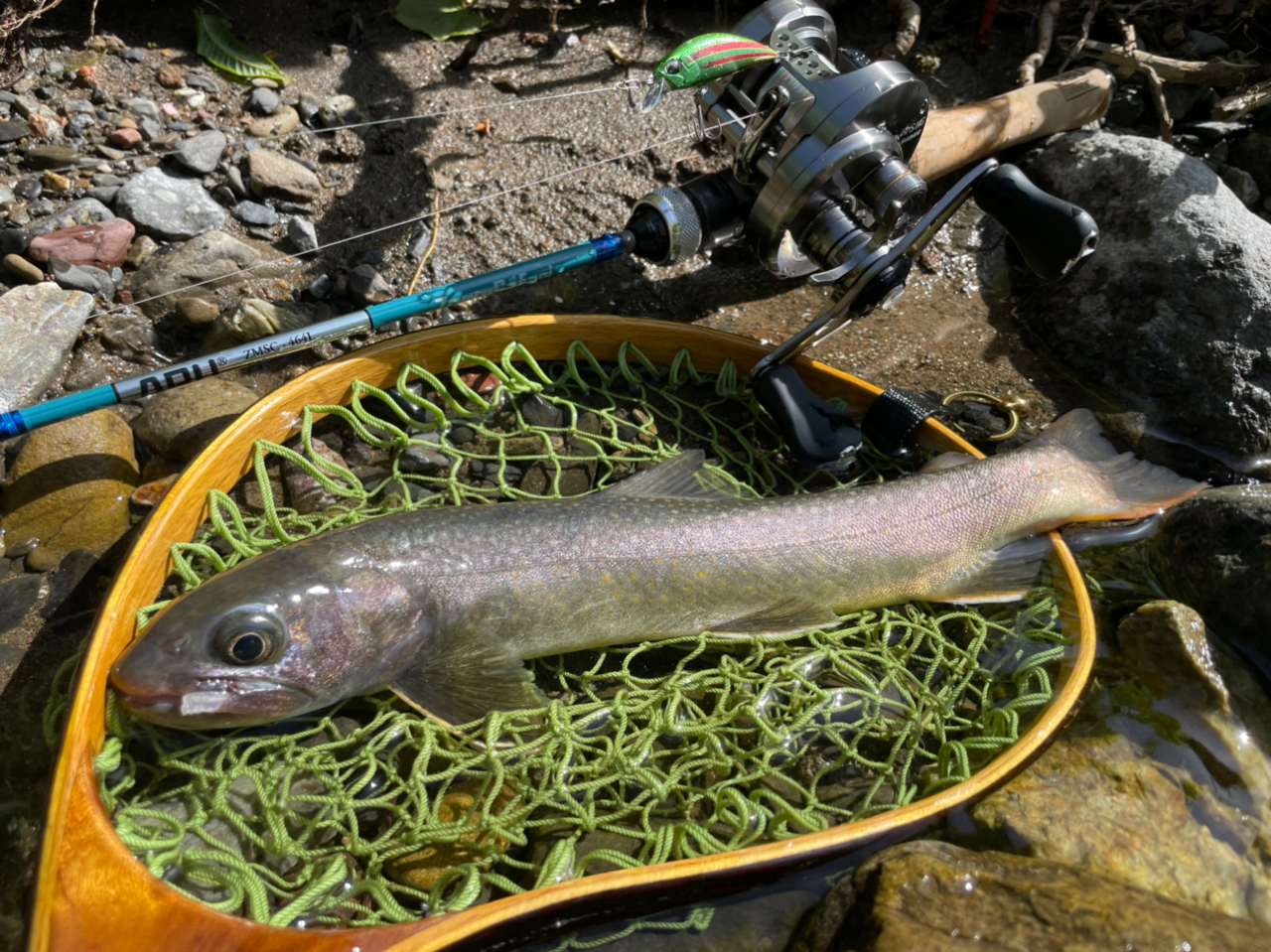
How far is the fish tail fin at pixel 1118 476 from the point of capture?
3.40 m

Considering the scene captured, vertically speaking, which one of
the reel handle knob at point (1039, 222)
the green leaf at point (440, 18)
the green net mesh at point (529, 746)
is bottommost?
the green net mesh at point (529, 746)

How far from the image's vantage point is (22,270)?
4176mm

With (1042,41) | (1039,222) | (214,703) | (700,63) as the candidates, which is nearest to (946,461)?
(1039,222)

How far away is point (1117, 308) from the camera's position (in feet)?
15.8

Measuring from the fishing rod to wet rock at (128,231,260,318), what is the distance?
1253 mm

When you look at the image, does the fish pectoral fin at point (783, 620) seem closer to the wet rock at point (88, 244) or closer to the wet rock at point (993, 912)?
the wet rock at point (993, 912)

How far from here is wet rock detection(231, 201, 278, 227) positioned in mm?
4820

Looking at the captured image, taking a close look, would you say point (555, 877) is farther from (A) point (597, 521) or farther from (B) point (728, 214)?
(B) point (728, 214)

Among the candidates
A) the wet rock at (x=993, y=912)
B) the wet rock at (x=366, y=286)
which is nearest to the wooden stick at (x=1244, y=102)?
the wet rock at (x=993, y=912)

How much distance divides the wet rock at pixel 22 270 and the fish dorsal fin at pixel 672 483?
3224 millimetres

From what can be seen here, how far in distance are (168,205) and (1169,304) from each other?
5541 mm

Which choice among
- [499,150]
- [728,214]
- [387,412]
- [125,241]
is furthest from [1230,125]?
[125,241]

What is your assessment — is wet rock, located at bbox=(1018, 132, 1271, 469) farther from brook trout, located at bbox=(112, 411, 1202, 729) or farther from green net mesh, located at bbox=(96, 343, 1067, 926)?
green net mesh, located at bbox=(96, 343, 1067, 926)

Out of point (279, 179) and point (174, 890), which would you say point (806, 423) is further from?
point (279, 179)
